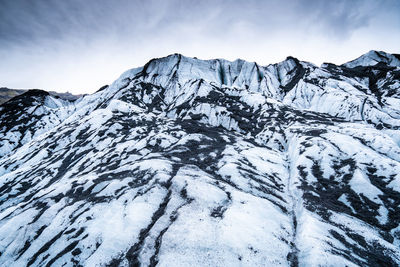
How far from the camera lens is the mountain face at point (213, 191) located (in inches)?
818

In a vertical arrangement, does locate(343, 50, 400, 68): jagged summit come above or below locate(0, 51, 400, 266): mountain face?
above

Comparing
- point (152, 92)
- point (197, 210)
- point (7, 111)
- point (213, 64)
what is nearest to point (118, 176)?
point (197, 210)

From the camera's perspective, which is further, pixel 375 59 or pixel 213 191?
pixel 375 59

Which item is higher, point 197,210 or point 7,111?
point 7,111

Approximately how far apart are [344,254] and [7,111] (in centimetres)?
18390

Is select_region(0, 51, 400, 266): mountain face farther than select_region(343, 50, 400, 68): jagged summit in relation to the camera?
No

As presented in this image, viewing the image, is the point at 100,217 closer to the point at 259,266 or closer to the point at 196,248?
the point at 196,248

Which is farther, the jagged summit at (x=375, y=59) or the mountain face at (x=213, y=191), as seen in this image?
the jagged summit at (x=375, y=59)

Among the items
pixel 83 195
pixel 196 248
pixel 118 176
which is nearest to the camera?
pixel 196 248

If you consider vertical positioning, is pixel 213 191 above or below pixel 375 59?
below

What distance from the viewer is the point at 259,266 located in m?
18.5

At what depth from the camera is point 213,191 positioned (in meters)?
29.0

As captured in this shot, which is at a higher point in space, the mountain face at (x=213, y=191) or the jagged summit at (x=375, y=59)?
the jagged summit at (x=375, y=59)

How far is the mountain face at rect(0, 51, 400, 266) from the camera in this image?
2077cm
